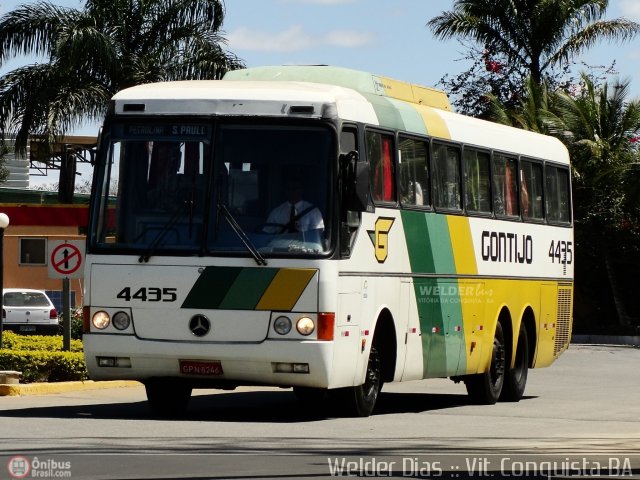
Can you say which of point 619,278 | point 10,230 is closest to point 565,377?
point 619,278

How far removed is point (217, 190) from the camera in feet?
50.1

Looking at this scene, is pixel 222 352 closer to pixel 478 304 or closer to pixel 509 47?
pixel 478 304

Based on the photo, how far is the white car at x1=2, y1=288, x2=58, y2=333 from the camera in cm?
4169

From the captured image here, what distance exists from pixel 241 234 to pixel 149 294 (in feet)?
3.44

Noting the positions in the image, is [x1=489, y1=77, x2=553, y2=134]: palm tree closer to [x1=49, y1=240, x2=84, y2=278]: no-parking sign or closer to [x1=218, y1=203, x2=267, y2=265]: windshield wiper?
[x1=49, y1=240, x2=84, y2=278]: no-parking sign

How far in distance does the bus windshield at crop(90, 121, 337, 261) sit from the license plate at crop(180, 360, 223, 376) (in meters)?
1.03

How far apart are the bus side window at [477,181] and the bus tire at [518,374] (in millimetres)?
2367

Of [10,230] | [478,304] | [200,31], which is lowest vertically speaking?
[478,304]

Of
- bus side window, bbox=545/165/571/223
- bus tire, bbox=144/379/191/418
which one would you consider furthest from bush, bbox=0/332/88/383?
bus side window, bbox=545/165/571/223

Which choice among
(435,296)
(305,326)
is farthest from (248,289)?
(435,296)

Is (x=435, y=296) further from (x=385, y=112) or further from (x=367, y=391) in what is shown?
(x=385, y=112)

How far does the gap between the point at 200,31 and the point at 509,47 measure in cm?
1293

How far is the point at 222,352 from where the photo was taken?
15.0 metres

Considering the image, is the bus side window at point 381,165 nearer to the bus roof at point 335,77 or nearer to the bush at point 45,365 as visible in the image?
the bus roof at point 335,77
